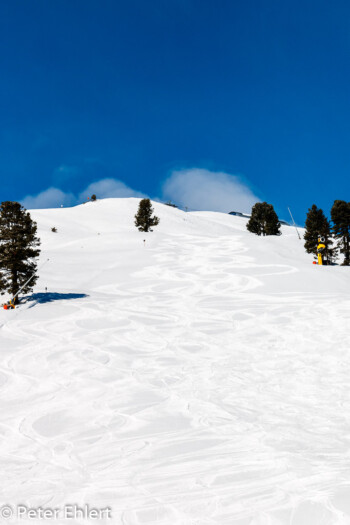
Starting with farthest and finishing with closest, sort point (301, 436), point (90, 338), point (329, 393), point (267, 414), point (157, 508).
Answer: point (90, 338) → point (329, 393) → point (267, 414) → point (301, 436) → point (157, 508)

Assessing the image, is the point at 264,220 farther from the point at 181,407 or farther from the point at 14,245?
the point at 181,407

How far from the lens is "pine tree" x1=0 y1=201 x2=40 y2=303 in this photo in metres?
20.2

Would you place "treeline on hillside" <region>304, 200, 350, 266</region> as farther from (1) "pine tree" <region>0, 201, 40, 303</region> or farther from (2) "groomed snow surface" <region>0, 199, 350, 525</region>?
(1) "pine tree" <region>0, 201, 40, 303</region>

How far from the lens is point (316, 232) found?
4281cm

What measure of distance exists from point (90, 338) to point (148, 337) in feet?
7.40

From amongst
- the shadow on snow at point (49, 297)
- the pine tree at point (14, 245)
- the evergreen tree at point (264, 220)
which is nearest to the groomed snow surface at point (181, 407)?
the shadow on snow at point (49, 297)

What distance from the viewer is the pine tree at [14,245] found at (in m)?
20.2

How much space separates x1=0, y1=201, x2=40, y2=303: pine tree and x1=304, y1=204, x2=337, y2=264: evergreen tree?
31.0 meters

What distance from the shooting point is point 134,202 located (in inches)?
4636

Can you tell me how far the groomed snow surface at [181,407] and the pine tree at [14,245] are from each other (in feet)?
5.55

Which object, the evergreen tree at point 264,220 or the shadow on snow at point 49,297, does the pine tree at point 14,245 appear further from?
the evergreen tree at point 264,220

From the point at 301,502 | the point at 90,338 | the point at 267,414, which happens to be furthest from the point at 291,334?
the point at 301,502

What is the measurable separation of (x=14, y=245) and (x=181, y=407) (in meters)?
16.1

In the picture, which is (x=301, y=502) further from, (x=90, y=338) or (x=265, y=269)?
(x=265, y=269)
